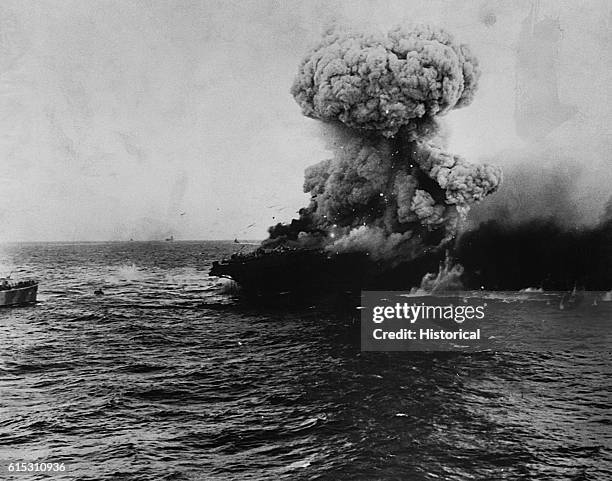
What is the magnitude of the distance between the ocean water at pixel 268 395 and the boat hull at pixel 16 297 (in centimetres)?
36

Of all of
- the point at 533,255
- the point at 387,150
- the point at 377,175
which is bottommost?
the point at 533,255

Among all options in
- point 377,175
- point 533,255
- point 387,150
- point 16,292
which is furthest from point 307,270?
point 16,292

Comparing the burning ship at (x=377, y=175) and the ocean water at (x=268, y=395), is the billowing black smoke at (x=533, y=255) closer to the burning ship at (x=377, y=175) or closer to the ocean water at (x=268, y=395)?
the burning ship at (x=377, y=175)

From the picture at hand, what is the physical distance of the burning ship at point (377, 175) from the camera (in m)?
18.4

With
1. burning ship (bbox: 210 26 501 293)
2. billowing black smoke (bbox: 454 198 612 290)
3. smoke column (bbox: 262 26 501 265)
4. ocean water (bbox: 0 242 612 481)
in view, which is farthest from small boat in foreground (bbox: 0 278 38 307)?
billowing black smoke (bbox: 454 198 612 290)

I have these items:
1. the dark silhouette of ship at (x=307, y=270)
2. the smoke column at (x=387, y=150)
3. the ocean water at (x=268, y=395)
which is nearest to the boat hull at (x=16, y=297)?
the ocean water at (x=268, y=395)

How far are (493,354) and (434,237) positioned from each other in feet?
22.5

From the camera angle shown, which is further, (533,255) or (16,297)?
(533,255)

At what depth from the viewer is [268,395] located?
11.7m

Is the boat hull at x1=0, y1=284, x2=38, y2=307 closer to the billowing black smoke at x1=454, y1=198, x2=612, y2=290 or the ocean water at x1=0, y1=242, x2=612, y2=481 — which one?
the ocean water at x1=0, y1=242, x2=612, y2=481

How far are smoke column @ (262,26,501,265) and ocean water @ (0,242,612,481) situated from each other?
11.9ft

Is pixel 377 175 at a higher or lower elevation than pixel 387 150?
lower

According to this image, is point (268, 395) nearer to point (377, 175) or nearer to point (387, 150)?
point (377, 175)

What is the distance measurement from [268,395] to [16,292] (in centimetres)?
1034
